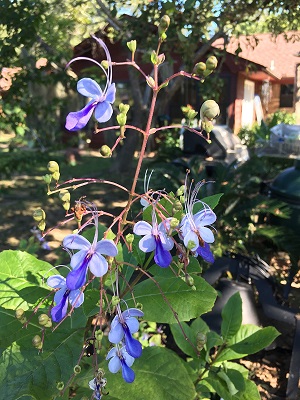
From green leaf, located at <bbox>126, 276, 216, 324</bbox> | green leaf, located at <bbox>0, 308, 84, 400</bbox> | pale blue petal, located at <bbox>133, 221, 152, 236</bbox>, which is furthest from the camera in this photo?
green leaf, located at <bbox>126, 276, 216, 324</bbox>

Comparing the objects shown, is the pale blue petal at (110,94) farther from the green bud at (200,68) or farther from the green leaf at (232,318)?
the green leaf at (232,318)

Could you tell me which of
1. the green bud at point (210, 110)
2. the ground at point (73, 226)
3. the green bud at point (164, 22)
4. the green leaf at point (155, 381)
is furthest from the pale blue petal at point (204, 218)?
the ground at point (73, 226)

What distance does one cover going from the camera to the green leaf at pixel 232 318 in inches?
76.1

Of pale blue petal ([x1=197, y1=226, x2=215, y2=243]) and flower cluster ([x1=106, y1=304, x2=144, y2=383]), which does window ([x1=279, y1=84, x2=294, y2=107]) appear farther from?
flower cluster ([x1=106, y1=304, x2=144, y2=383])

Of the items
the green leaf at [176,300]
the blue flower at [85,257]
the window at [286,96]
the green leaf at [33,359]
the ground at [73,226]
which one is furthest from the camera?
the window at [286,96]

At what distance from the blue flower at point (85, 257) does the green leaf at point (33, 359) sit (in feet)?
1.39

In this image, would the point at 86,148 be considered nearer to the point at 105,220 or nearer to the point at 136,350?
the point at 105,220

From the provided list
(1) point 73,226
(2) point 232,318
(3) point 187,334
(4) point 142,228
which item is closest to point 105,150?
(4) point 142,228

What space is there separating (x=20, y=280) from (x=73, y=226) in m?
5.57

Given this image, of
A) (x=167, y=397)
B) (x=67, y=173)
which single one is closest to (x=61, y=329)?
(x=167, y=397)

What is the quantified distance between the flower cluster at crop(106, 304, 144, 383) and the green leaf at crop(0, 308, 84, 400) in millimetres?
254

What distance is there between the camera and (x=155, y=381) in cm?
125

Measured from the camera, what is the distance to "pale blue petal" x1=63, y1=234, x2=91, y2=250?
0.84 m

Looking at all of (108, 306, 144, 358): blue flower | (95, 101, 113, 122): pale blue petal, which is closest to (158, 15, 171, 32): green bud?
(95, 101, 113, 122): pale blue petal
